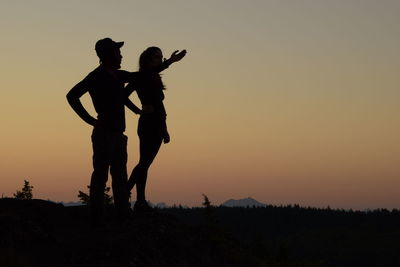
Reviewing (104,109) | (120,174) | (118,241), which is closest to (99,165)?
(120,174)

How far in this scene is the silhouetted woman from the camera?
11.1 meters

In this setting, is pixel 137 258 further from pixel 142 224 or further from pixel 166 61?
pixel 166 61

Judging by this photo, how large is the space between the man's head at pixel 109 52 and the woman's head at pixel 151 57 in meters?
1.15

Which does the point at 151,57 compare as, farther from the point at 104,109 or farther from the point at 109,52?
the point at 104,109

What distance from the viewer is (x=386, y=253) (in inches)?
4336

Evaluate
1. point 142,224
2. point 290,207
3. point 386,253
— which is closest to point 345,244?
point 386,253

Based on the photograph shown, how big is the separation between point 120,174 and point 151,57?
202cm

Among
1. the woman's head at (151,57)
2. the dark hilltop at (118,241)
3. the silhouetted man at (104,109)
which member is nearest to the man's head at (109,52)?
the silhouetted man at (104,109)

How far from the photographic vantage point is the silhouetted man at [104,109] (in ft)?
31.9

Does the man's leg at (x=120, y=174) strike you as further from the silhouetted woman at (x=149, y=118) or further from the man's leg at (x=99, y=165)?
the silhouetted woman at (x=149, y=118)

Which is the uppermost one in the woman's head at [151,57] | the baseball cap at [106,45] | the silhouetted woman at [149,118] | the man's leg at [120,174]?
the woman's head at [151,57]

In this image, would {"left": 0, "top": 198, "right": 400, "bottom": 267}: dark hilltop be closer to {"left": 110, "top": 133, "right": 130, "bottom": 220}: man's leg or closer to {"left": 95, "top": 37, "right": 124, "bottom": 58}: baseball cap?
{"left": 110, "top": 133, "right": 130, "bottom": 220}: man's leg

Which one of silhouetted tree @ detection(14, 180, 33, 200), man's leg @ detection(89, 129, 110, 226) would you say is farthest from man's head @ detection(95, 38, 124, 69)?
silhouetted tree @ detection(14, 180, 33, 200)

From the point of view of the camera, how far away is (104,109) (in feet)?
32.6
